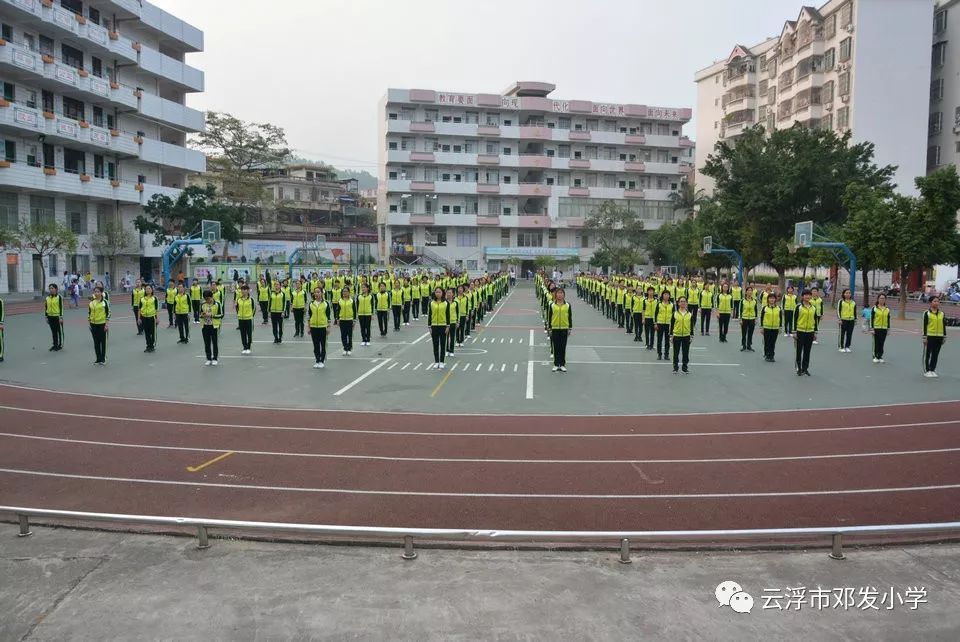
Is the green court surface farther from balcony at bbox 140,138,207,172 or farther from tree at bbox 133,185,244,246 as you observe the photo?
balcony at bbox 140,138,207,172

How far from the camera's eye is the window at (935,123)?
52.1m

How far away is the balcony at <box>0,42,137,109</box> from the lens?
3506 centimetres

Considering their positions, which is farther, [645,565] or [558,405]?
[558,405]

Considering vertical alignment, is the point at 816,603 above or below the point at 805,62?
below

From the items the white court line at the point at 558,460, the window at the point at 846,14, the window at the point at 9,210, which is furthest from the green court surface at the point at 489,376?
the window at the point at 846,14

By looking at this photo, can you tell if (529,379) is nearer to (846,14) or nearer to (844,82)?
(844,82)

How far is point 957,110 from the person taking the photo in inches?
1951

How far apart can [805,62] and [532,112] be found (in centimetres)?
2564

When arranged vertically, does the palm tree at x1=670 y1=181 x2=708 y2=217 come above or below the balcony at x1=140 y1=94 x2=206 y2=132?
below

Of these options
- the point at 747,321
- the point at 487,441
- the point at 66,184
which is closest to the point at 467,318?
the point at 747,321

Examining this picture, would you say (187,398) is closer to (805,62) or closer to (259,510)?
(259,510)

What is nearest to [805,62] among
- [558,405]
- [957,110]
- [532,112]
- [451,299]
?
[957,110]

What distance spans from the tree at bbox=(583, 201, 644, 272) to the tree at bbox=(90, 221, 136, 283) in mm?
40331

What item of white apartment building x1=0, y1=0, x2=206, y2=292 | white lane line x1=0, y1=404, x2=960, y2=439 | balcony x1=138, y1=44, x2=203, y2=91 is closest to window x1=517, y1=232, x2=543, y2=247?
white apartment building x1=0, y1=0, x2=206, y2=292
